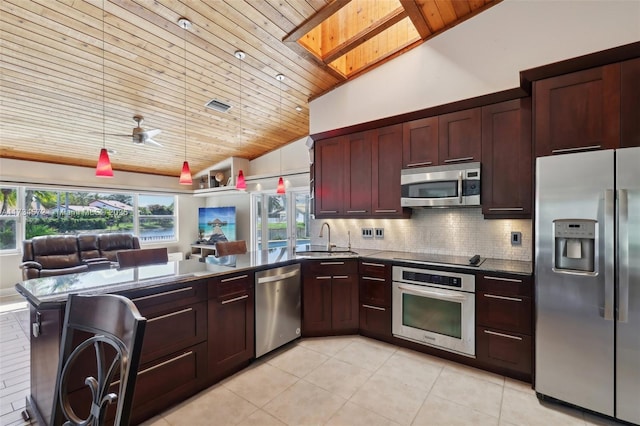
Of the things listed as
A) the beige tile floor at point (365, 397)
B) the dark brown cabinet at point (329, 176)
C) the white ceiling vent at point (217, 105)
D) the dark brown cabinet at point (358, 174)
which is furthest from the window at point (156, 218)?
the beige tile floor at point (365, 397)

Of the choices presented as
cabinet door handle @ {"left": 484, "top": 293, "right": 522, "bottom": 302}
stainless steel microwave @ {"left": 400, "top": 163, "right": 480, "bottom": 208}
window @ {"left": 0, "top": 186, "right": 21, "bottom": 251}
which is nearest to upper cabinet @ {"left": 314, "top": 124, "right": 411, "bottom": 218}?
stainless steel microwave @ {"left": 400, "top": 163, "right": 480, "bottom": 208}

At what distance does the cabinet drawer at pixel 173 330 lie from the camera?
76.8 inches

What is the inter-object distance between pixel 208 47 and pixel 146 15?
615 millimetres

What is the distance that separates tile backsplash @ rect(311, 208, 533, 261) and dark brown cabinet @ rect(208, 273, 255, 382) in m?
1.86

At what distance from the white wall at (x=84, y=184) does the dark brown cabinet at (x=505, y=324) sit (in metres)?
7.29

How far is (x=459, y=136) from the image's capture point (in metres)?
2.95

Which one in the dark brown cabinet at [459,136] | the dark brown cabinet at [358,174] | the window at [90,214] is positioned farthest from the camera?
the window at [90,214]

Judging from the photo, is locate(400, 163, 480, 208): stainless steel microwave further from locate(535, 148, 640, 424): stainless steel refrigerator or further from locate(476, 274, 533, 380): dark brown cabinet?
locate(476, 274, 533, 380): dark brown cabinet

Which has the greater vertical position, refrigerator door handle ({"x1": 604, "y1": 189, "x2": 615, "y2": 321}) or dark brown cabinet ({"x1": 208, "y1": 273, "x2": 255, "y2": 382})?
refrigerator door handle ({"x1": 604, "y1": 189, "x2": 615, "y2": 321})

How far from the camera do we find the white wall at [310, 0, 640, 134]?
2336 mm

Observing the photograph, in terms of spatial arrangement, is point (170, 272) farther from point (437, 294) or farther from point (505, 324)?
point (505, 324)

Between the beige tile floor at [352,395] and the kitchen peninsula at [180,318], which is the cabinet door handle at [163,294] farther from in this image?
the beige tile floor at [352,395]

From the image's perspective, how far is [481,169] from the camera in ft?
9.27

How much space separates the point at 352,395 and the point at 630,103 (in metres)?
2.86
